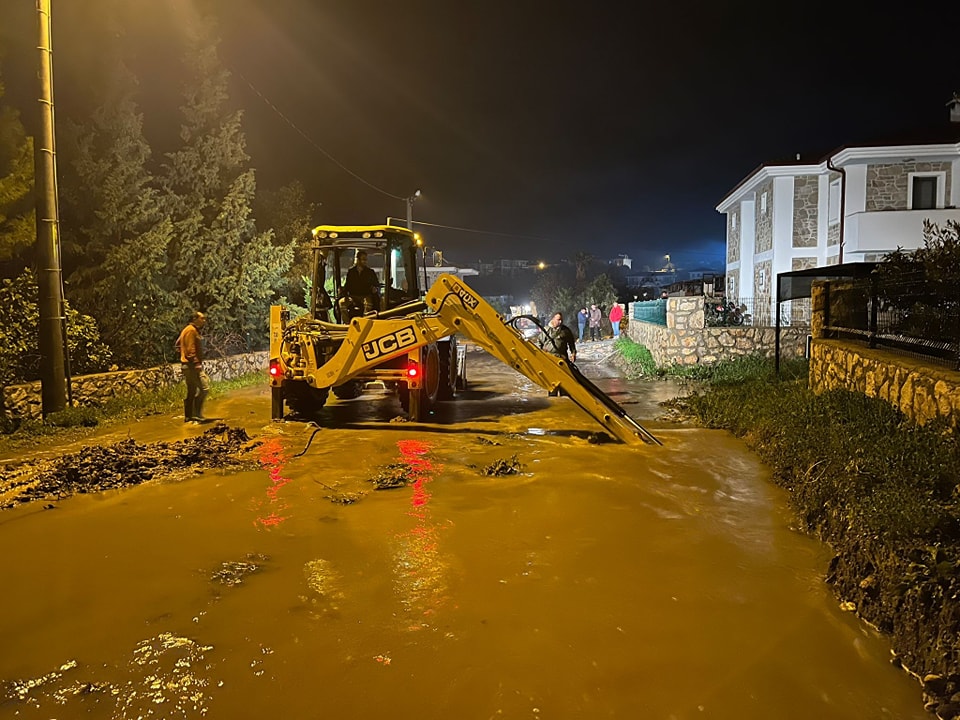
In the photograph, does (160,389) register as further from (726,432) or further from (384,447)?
(726,432)

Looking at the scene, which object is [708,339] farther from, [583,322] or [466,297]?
[583,322]

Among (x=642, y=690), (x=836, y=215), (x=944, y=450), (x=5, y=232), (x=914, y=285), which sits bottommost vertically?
(x=642, y=690)

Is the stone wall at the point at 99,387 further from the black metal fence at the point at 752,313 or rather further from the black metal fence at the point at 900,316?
the black metal fence at the point at 752,313

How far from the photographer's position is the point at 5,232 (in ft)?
40.5

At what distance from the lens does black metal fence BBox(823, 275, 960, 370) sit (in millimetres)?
7340

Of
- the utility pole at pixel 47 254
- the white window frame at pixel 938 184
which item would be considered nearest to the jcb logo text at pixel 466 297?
the utility pole at pixel 47 254

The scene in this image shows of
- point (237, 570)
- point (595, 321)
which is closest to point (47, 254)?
point (237, 570)

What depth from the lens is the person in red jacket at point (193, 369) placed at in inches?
431

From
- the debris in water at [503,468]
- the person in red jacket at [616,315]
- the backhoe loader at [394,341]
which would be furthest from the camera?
the person in red jacket at [616,315]

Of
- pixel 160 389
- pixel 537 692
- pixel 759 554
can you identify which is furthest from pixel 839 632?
pixel 160 389

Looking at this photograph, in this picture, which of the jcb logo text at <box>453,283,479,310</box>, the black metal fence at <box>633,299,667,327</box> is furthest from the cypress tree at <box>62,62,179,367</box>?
the black metal fence at <box>633,299,667,327</box>

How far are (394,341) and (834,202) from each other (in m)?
19.7

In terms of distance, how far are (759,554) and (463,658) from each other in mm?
2657

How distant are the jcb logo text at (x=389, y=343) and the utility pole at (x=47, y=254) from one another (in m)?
4.57
